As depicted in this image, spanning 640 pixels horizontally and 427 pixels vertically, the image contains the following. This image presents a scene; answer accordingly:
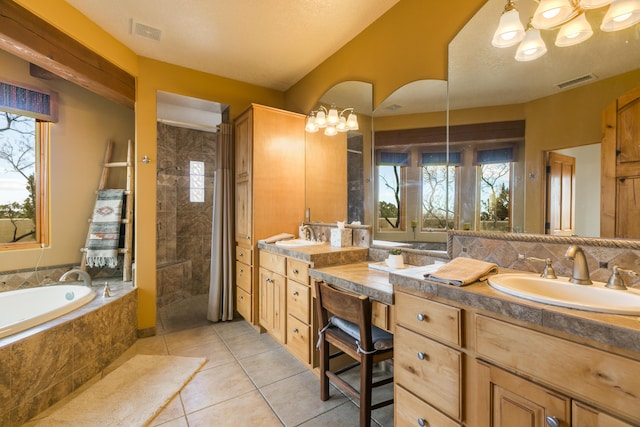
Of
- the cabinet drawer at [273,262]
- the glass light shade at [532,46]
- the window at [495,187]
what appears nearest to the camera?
the glass light shade at [532,46]

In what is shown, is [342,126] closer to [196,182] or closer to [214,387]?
[214,387]

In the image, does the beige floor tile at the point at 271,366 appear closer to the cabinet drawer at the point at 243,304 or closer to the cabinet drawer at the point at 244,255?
the cabinet drawer at the point at 243,304

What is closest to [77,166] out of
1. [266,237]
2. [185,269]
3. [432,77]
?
[185,269]

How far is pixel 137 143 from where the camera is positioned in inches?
105

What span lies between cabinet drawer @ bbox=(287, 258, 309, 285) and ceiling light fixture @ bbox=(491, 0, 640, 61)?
1.72 metres

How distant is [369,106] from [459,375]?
1.91 m

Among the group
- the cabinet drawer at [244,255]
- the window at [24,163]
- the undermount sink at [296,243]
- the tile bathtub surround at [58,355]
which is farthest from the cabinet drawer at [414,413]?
the window at [24,163]

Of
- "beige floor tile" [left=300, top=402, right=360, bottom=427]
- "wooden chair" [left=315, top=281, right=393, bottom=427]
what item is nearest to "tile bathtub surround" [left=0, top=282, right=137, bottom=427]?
"beige floor tile" [left=300, top=402, right=360, bottom=427]

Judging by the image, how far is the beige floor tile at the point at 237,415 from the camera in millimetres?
1611

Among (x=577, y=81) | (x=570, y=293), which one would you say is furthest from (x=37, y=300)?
(x=577, y=81)

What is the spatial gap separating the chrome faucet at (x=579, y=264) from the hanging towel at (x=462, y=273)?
274 mm

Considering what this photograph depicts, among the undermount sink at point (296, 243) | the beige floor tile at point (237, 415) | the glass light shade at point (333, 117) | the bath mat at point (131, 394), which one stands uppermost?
the glass light shade at point (333, 117)

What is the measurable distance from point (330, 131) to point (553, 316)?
2228 mm

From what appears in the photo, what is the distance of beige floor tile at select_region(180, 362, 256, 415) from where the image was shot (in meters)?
1.80
